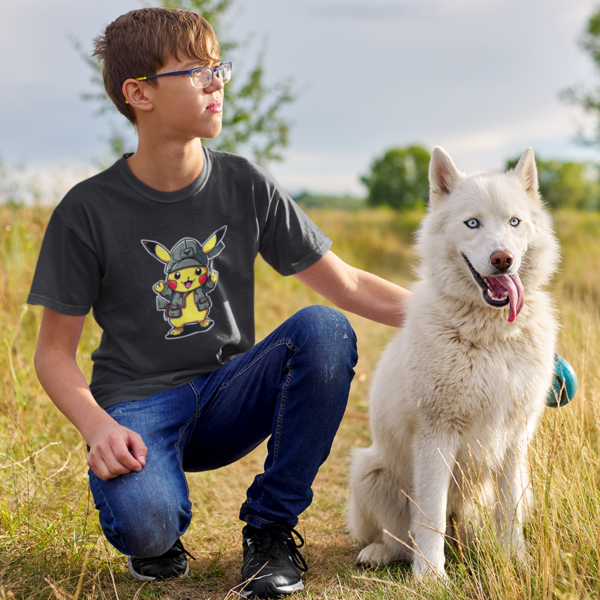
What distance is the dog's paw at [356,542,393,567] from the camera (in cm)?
212

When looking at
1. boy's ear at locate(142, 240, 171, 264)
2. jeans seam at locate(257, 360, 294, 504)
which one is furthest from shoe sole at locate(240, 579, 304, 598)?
boy's ear at locate(142, 240, 171, 264)

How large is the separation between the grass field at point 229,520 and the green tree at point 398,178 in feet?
140

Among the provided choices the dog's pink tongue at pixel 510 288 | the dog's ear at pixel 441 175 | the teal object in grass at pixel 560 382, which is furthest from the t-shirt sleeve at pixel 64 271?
the teal object in grass at pixel 560 382

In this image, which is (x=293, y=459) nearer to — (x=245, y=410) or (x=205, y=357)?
(x=245, y=410)

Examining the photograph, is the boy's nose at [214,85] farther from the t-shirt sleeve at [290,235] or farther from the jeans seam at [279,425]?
the jeans seam at [279,425]

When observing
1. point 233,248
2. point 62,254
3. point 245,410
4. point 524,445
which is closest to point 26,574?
point 245,410

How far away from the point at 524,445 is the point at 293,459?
849 millimetres

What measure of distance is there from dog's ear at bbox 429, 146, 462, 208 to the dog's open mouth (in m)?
0.45

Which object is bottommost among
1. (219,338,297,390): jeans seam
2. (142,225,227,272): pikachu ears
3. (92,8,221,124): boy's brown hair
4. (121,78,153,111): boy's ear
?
(219,338,297,390): jeans seam

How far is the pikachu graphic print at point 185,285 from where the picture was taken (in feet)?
6.92

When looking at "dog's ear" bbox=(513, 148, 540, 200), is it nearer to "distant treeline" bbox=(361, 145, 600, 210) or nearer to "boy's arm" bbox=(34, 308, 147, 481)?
"boy's arm" bbox=(34, 308, 147, 481)

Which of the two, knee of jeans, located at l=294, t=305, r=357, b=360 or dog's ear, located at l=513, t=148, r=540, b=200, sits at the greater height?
dog's ear, located at l=513, t=148, r=540, b=200

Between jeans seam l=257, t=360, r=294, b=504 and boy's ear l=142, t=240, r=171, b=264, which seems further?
boy's ear l=142, t=240, r=171, b=264

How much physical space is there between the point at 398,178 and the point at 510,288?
46.1 m
